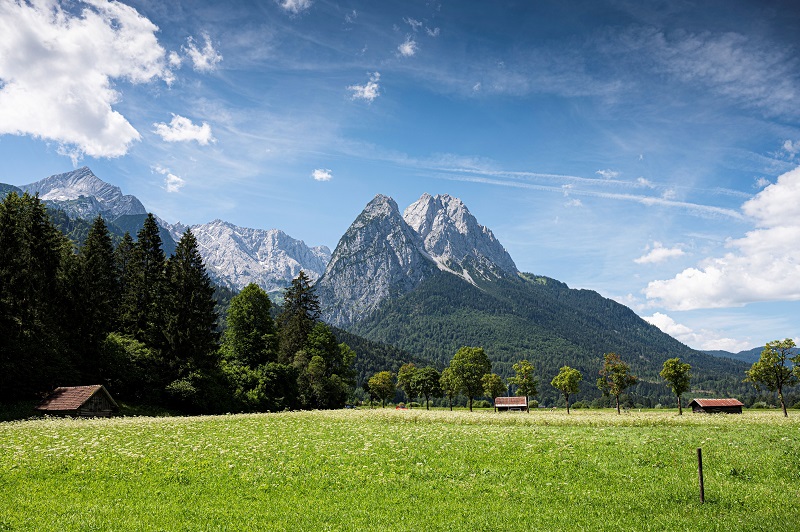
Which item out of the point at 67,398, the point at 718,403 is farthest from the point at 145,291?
the point at 718,403

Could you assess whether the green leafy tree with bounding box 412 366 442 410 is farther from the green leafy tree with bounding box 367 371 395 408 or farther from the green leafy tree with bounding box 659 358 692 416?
the green leafy tree with bounding box 659 358 692 416

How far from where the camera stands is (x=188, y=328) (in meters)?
55.4

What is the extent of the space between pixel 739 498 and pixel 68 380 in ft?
176

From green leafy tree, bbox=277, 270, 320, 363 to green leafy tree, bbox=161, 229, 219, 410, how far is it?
2392cm

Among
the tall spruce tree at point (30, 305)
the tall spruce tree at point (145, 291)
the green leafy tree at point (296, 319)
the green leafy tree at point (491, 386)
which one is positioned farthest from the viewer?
the green leafy tree at point (491, 386)

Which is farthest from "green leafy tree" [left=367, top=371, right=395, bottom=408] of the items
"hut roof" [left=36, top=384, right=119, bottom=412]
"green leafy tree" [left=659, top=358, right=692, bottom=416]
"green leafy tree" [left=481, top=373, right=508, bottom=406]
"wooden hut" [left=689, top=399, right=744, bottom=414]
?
"hut roof" [left=36, top=384, right=119, bottom=412]

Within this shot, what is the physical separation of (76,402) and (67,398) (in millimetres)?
1599

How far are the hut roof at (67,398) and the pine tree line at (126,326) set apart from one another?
127 inches

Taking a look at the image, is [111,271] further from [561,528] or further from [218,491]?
[561,528]

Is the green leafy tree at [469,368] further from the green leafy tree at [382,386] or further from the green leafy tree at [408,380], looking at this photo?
the green leafy tree at [382,386]

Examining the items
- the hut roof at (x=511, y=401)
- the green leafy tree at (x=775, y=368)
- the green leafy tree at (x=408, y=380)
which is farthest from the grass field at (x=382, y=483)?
the hut roof at (x=511, y=401)

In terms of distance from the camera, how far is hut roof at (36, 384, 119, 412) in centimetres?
3922

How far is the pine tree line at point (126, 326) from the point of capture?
42969 millimetres

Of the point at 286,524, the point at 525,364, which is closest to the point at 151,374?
the point at 286,524
